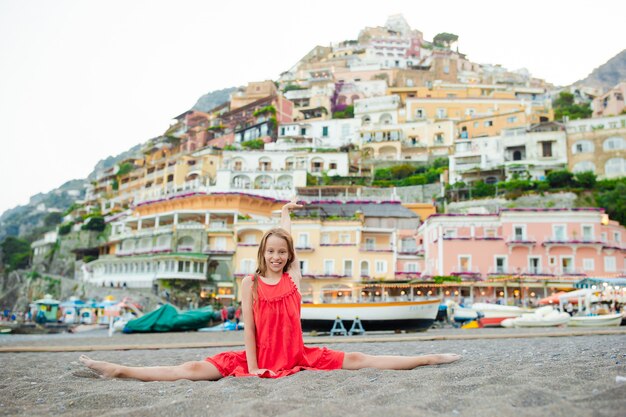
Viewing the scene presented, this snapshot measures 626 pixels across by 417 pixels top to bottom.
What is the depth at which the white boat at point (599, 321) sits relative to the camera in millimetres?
17922

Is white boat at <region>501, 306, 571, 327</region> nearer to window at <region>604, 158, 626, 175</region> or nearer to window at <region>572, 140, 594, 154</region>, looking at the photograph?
window at <region>604, 158, 626, 175</region>

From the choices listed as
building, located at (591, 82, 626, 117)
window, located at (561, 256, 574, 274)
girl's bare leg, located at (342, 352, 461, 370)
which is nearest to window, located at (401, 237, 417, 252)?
window, located at (561, 256, 574, 274)

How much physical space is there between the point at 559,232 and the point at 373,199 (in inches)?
623

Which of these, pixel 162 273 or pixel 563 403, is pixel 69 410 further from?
pixel 162 273

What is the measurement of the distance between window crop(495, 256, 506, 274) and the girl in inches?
1274

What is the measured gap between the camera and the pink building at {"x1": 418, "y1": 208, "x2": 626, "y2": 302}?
33.7 metres

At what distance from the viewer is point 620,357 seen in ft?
17.5

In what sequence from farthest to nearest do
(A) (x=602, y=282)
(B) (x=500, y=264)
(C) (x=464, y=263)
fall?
(C) (x=464, y=263)
(B) (x=500, y=264)
(A) (x=602, y=282)

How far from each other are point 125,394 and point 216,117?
74964 mm

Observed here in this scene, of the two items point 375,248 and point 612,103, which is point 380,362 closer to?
point 375,248

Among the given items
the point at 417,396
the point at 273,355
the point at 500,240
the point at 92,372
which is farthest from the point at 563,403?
the point at 500,240

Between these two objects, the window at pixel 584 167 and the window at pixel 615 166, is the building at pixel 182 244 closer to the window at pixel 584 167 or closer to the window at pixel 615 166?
the window at pixel 584 167

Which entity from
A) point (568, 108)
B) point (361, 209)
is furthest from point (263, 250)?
point (568, 108)

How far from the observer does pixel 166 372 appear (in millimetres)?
4680
